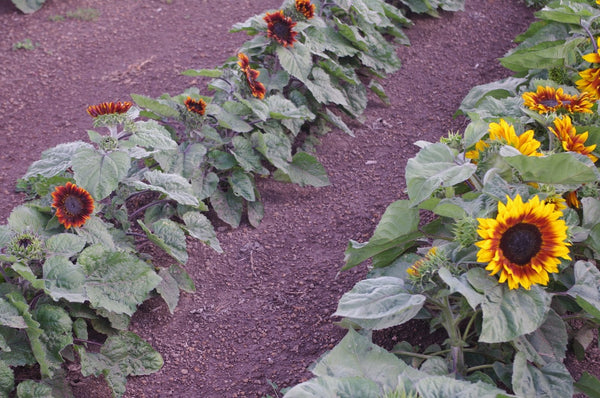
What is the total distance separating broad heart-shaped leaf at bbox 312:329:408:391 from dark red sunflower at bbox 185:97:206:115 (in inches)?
71.5

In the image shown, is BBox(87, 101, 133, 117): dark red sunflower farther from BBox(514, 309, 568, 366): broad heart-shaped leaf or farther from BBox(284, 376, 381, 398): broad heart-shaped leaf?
BBox(514, 309, 568, 366): broad heart-shaped leaf

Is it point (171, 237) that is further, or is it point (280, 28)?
point (280, 28)

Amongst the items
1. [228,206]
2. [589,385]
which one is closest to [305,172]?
[228,206]

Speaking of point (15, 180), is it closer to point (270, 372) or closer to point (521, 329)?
point (270, 372)

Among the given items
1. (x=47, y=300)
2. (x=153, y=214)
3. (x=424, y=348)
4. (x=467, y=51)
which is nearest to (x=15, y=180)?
(x=153, y=214)

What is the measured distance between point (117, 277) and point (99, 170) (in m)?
0.51

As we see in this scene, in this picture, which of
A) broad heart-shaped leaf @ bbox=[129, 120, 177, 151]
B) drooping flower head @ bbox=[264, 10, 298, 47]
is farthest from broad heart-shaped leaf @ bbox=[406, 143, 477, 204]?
drooping flower head @ bbox=[264, 10, 298, 47]

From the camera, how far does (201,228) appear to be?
10.8ft

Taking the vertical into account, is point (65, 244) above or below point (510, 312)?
below

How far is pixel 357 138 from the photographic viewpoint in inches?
174

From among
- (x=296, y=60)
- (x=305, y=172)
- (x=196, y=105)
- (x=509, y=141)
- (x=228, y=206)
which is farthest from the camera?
(x=296, y=60)

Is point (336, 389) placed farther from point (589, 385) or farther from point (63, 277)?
point (63, 277)

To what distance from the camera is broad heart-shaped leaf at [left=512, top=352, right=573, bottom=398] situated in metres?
2.10

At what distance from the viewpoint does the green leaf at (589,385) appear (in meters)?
2.20
